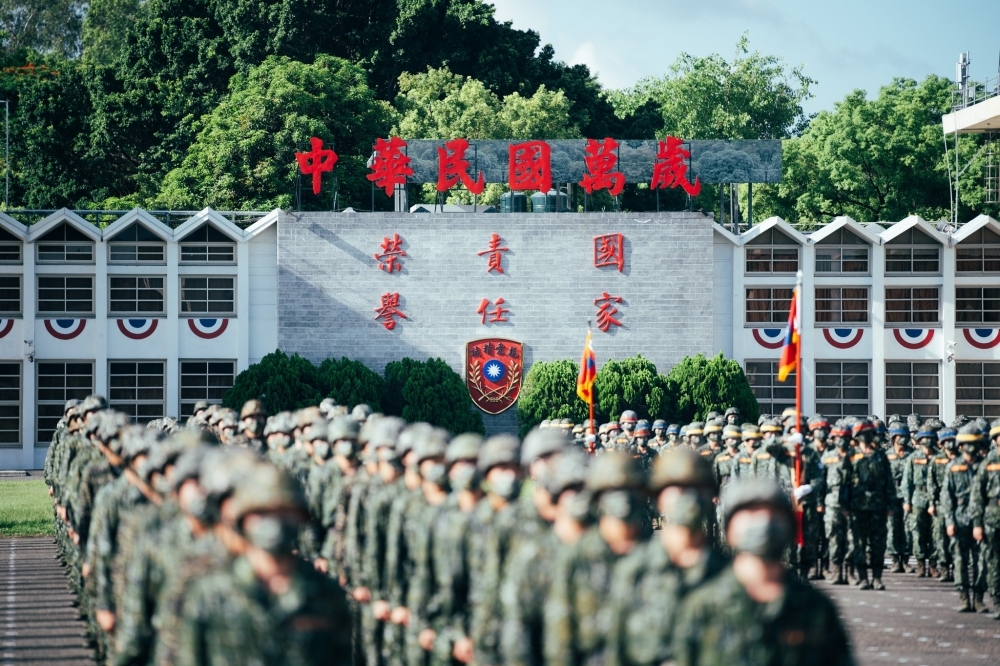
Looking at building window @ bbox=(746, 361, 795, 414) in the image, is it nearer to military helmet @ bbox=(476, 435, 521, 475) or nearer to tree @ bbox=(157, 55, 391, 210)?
tree @ bbox=(157, 55, 391, 210)

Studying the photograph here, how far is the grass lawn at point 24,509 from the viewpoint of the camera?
23.6 m

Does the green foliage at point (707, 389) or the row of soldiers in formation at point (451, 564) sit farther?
the green foliage at point (707, 389)

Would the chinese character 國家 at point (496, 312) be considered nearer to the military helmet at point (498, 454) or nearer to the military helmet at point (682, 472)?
the military helmet at point (498, 454)

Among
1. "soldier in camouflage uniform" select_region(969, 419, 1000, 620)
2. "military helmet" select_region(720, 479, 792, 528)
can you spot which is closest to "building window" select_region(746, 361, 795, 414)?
"soldier in camouflage uniform" select_region(969, 419, 1000, 620)


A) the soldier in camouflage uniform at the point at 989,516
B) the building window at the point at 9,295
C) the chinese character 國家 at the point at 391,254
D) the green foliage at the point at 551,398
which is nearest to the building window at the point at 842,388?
the green foliage at the point at 551,398

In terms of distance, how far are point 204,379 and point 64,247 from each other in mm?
4511

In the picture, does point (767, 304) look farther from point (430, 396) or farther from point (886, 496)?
point (886, 496)

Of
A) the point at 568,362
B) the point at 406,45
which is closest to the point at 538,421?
the point at 568,362

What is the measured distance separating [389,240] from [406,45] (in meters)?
21.2

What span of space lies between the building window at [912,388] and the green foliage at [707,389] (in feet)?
14.3

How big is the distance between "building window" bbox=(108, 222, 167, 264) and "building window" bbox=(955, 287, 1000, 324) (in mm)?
19130

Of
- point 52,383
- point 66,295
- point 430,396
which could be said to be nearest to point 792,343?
point 430,396

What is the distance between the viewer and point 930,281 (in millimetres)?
37000

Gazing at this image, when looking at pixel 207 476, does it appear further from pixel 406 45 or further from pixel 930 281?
pixel 406 45
